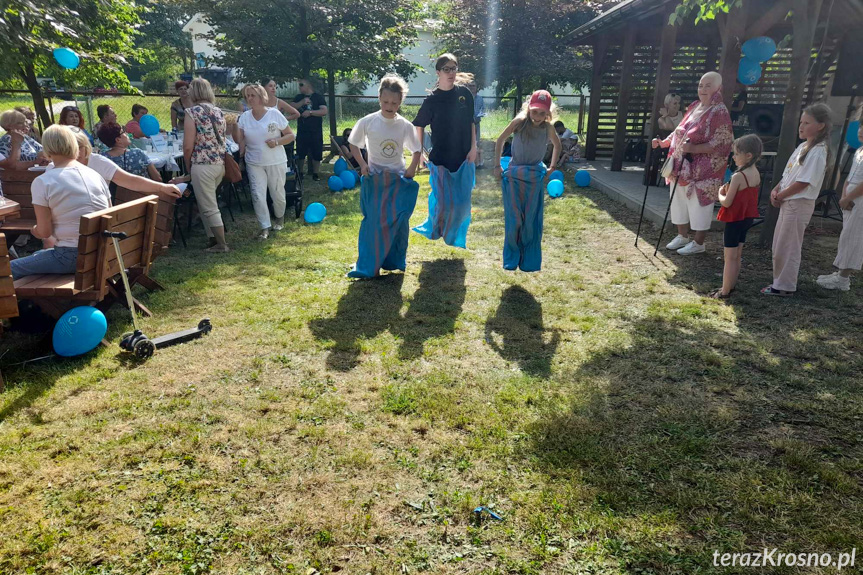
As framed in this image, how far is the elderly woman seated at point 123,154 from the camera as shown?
619cm

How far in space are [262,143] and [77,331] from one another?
383 centimetres

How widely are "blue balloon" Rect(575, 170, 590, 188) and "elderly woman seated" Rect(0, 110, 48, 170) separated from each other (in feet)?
28.3

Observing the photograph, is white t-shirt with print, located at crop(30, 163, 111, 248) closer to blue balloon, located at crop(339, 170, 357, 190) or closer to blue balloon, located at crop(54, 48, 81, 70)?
blue balloon, located at crop(54, 48, 81, 70)

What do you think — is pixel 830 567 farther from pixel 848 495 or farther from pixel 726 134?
pixel 726 134

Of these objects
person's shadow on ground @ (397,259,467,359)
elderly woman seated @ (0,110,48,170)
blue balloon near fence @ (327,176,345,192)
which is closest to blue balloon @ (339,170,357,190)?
blue balloon near fence @ (327,176,345,192)

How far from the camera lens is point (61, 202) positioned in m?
4.09

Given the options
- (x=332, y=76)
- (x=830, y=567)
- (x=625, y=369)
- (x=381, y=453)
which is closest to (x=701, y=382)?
(x=625, y=369)

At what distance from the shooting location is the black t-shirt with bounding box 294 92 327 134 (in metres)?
11.2

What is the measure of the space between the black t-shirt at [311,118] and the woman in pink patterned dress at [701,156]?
23.0 ft

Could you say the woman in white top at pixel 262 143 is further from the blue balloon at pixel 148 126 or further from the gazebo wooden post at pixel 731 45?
the gazebo wooden post at pixel 731 45

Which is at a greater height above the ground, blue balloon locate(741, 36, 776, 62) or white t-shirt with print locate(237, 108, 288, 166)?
blue balloon locate(741, 36, 776, 62)

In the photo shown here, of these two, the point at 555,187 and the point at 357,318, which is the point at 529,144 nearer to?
the point at 357,318

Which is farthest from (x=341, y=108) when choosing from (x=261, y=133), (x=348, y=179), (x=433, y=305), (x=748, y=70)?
(x=433, y=305)

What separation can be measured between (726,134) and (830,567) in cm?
478
